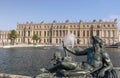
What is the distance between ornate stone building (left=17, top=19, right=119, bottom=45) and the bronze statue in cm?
11019

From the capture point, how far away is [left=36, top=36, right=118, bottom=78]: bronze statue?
7238mm

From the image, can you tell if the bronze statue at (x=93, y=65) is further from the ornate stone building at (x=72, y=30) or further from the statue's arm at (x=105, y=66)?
the ornate stone building at (x=72, y=30)

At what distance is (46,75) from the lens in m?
7.43

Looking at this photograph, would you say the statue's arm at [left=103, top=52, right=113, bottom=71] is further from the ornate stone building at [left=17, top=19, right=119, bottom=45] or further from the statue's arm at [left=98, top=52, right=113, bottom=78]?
the ornate stone building at [left=17, top=19, right=119, bottom=45]

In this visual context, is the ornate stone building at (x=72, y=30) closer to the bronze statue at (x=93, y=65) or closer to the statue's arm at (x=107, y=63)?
the bronze statue at (x=93, y=65)

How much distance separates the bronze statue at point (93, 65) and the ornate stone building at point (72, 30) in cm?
11019

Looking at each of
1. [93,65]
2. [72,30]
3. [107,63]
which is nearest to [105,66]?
[107,63]

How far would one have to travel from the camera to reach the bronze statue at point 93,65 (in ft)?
23.7

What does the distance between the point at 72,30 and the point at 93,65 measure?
4853 inches

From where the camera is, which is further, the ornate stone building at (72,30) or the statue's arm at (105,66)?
the ornate stone building at (72,30)

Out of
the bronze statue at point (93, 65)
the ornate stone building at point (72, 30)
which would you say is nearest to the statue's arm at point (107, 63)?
the bronze statue at point (93, 65)

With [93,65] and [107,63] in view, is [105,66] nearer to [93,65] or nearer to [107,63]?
[107,63]

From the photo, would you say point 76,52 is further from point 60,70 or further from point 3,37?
point 3,37

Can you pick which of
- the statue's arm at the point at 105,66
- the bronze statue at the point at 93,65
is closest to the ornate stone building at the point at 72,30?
the bronze statue at the point at 93,65
